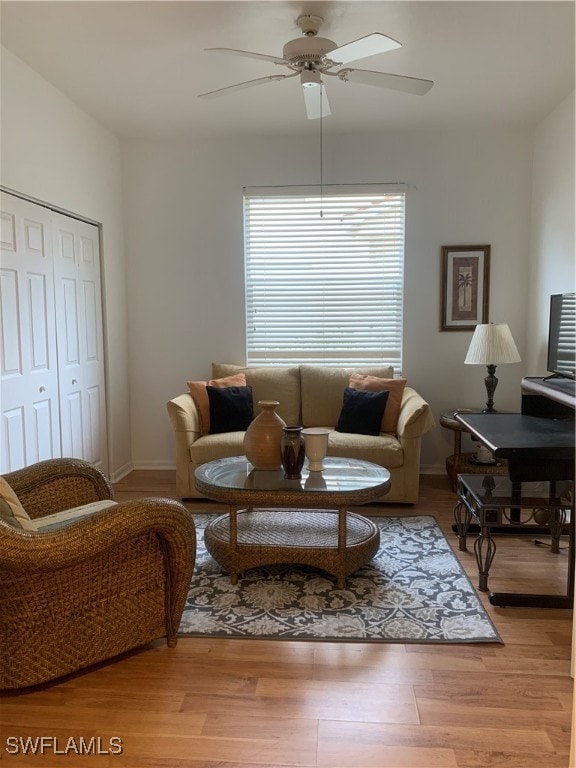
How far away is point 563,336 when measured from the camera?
3209mm

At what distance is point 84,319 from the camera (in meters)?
4.11

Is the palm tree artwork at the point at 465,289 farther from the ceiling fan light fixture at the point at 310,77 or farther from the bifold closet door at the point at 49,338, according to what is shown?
the bifold closet door at the point at 49,338

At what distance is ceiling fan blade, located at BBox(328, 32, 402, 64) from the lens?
2396 mm

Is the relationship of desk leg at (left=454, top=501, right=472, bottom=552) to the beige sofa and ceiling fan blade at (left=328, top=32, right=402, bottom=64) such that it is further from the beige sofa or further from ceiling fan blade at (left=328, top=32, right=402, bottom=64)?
ceiling fan blade at (left=328, top=32, right=402, bottom=64)

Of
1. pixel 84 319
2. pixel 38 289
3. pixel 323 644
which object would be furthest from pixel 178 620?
pixel 84 319

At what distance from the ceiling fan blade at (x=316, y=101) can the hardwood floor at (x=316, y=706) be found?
2736mm

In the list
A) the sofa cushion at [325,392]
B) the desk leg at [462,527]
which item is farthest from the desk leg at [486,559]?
the sofa cushion at [325,392]

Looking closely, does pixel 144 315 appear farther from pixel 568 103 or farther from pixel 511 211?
pixel 568 103

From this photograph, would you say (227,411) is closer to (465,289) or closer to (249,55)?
(465,289)

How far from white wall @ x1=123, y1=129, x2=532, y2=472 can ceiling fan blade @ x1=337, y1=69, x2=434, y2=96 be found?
175 cm

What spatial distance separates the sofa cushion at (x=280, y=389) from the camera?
14.5 ft

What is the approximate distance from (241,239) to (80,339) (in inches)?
62.4

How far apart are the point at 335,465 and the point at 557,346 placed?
1507mm

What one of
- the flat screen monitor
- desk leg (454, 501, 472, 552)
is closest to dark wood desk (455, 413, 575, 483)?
the flat screen monitor
